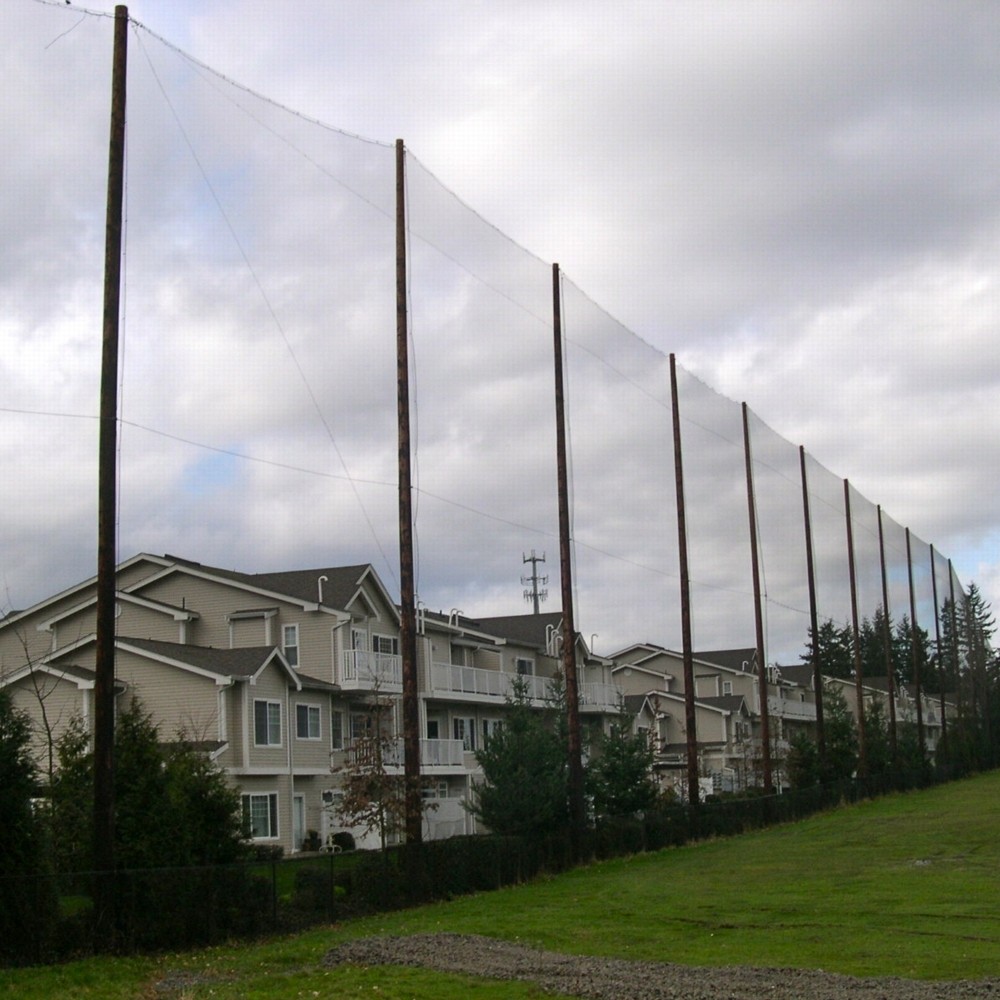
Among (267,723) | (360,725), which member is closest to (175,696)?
(267,723)

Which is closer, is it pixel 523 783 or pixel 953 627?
pixel 523 783

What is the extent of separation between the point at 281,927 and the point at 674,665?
72.3 meters

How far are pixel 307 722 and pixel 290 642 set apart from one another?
3754mm

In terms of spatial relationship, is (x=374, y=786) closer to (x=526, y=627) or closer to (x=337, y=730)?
(x=337, y=730)

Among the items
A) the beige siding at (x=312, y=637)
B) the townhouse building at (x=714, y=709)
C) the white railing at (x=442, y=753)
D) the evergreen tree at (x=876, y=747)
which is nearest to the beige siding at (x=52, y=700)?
the beige siding at (x=312, y=637)

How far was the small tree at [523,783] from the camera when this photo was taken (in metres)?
37.0

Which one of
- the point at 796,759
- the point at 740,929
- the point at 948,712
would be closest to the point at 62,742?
the point at 740,929

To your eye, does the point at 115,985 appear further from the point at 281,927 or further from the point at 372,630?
the point at 372,630

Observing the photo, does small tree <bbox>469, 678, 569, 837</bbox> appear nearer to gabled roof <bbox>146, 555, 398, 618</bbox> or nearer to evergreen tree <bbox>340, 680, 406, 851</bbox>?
evergreen tree <bbox>340, 680, 406, 851</bbox>

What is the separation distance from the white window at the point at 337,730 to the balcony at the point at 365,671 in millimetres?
1528

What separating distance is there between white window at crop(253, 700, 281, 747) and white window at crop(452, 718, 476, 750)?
1467cm

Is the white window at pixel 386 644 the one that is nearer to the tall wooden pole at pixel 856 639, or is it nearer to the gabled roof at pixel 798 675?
the tall wooden pole at pixel 856 639

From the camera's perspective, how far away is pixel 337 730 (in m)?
48.6

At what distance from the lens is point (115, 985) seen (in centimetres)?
1802
